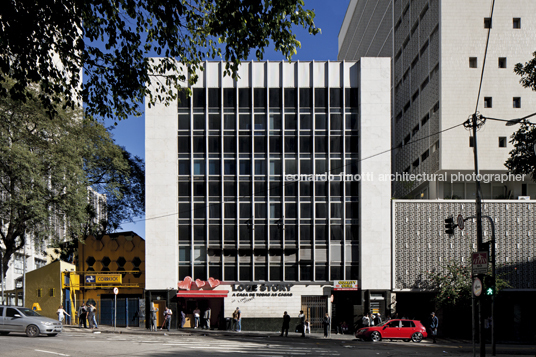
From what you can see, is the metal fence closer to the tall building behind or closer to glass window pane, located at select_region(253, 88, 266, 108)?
glass window pane, located at select_region(253, 88, 266, 108)

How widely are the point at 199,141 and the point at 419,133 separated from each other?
18571 millimetres

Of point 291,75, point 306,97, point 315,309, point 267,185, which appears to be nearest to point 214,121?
point 267,185

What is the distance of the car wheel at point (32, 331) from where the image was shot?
25.3 metres

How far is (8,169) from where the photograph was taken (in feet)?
109

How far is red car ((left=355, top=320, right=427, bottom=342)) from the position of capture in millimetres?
32094

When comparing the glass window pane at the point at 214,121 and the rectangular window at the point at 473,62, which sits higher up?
the rectangular window at the point at 473,62

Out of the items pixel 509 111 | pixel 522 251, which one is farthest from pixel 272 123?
pixel 522 251

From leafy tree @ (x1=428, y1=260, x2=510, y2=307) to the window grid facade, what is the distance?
612cm

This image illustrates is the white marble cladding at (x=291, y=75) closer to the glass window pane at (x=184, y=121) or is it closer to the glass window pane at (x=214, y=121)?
the glass window pane at (x=214, y=121)

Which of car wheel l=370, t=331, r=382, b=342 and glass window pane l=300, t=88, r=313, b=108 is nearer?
car wheel l=370, t=331, r=382, b=342

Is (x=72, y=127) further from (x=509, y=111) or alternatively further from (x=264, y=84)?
(x=509, y=111)

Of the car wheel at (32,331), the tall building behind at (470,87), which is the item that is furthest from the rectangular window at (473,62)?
the car wheel at (32,331)

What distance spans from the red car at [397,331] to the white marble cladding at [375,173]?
784cm

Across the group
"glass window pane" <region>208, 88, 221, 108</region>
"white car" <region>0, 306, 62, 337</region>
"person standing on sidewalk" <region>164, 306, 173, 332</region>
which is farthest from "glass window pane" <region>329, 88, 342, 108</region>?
"white car" <region>0, 306, 62, 337</region>
